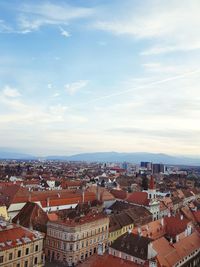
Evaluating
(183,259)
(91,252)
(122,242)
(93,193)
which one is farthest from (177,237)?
(93,193)

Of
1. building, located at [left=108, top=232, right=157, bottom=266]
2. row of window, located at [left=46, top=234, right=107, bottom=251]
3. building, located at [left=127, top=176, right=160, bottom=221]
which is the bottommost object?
row of window, located at [left=46, top=234, right=107, bottom=251]

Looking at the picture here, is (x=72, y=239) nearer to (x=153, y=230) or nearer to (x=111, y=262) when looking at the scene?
(x=153, y=230)

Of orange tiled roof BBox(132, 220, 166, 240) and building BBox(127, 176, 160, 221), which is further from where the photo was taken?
building BBox(127, 176, 160, 221)

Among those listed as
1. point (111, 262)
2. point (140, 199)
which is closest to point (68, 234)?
point (111, 262)

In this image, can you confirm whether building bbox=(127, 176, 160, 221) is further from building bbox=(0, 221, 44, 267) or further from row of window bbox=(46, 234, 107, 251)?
building bbox=(0, 221, 44, 267)

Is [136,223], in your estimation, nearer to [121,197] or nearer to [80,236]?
[80,236]

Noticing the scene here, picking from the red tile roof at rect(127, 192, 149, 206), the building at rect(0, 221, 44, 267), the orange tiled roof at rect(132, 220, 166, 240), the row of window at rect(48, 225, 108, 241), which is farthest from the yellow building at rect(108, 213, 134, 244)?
the building at rect(0, 221, 44, 267)

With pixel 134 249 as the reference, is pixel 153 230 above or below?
above

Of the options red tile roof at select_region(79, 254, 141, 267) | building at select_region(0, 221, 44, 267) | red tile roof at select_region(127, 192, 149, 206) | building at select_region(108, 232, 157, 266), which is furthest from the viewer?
red tile roof at select_region(127, 192, 149, 206)
